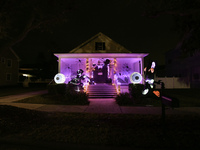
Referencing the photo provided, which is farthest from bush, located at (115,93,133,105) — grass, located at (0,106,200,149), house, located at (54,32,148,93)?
house, located at (54,32,148,93)

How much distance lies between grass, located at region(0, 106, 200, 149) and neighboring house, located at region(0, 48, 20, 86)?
26.0 metres

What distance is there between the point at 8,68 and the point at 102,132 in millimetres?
30630

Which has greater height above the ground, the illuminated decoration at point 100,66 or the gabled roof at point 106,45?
the gabled roof at point 106,45

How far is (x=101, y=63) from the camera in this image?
15.3 metres

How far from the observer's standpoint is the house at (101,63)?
13.8 m

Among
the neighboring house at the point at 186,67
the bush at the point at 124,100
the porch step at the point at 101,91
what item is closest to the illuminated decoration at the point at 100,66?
the porch step at the point at 101,91

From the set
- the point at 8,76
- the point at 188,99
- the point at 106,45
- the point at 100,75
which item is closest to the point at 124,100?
the point at 188,99

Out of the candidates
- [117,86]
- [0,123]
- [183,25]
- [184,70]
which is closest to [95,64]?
[117,86]

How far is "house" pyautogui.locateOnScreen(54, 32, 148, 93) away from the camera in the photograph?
45.1 feet

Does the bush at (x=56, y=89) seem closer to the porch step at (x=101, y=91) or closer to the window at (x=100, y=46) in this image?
the porch step at (x=101, y=91)

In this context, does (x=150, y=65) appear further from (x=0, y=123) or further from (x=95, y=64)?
(x=95, y=64)

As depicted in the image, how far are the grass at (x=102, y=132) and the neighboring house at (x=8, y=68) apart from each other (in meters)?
26.0

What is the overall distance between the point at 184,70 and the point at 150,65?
1860 centimetres

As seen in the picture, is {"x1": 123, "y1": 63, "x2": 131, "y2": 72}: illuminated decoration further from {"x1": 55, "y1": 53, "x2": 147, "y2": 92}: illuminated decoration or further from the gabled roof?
the gabled roof
